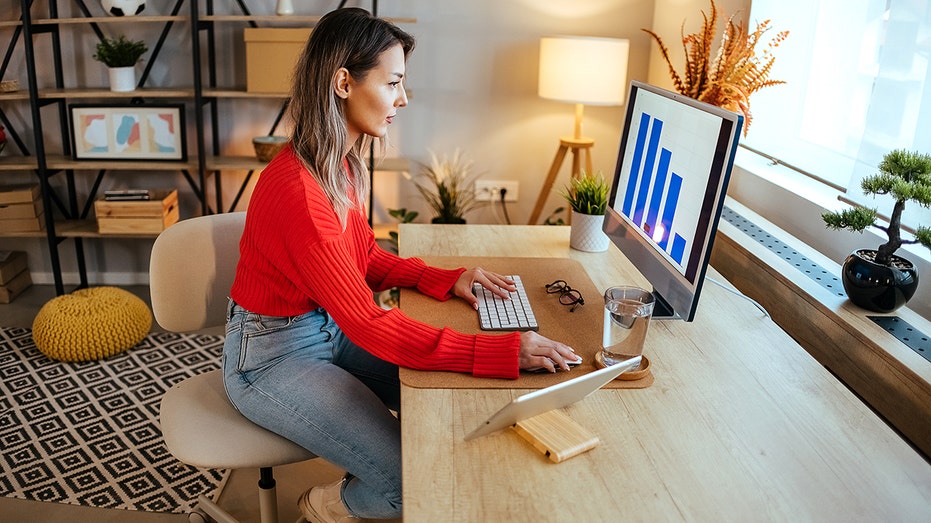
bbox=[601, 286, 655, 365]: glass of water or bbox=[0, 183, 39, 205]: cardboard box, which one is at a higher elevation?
bbox=[601, 286, 655, 365]: glass of water

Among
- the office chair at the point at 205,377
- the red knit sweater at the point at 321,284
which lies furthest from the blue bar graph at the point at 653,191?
the office chair at the point at 205,377

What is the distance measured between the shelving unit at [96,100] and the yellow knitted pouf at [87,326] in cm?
47

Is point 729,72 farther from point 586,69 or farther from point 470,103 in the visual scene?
point 470,103

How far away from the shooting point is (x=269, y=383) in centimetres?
149

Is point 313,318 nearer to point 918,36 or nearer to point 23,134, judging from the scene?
point 918,36

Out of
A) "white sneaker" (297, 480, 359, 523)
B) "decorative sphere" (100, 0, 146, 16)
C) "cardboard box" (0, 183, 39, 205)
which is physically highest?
"decorative sphere" (100, 0, 146, 16)

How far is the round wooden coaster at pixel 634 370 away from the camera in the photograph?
1.30m

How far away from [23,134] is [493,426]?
315 cm

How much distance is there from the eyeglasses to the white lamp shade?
1592 millimetres

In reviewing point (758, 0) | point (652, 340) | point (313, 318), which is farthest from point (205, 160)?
point (652, 340)

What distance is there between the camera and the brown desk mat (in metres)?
1.28

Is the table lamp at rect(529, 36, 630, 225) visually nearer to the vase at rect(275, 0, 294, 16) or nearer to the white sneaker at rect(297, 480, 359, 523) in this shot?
the vase at rect(275, 0, 294, 16)

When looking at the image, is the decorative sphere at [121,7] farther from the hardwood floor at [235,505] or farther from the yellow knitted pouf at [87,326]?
the hardwood floor at [235,505]

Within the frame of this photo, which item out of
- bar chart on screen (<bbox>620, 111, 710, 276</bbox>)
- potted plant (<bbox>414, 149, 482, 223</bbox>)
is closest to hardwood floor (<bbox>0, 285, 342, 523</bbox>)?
bar chart on screen (<bbox>620, 111, 710, 276</bbox>)
